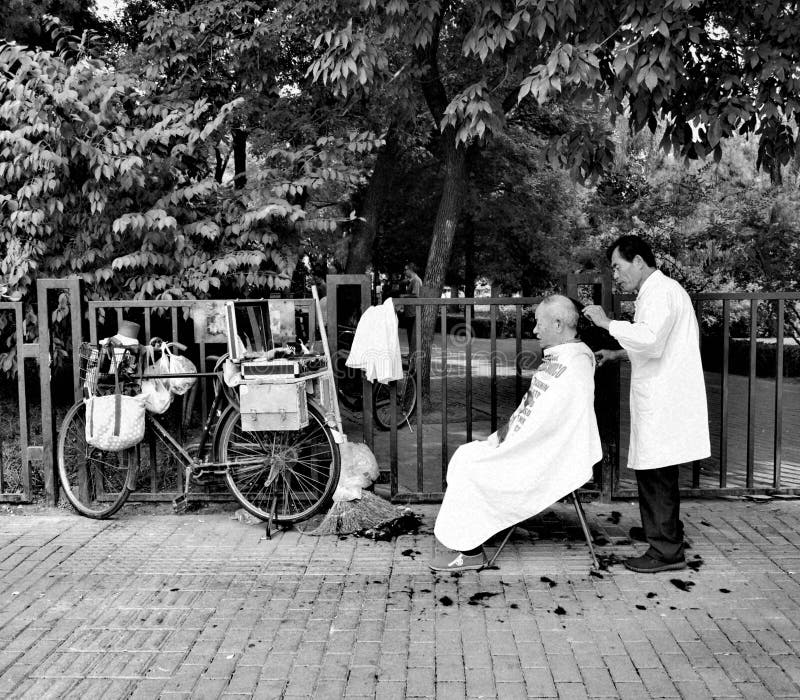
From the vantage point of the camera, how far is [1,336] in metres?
8.31

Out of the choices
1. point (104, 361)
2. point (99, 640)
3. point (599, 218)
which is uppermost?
point (599, 218)

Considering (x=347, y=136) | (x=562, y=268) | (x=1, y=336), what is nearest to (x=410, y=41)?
(x=347, y=136)

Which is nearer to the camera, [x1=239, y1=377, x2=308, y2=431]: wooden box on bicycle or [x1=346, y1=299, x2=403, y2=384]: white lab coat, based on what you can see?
[x1=239, y1=377, x2=308, y2=431]: wooden box on bicycle

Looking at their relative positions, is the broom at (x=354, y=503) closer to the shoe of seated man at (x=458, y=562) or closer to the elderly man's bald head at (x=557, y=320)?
the shoe of seated man at (x=458, y=562)

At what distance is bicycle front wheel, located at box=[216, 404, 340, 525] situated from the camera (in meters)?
5.28

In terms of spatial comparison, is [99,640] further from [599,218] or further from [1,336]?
[599,218]

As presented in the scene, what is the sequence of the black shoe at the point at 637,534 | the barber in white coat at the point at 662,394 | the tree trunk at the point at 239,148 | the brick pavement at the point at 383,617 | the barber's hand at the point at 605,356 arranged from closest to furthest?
the brick pavement at the point at 383,617, the barber in white coat at the point at 662,394, the barber's hand at the point at 605,356, the black shoe at the point at 637,534, the tree trunk at the point at 239,148

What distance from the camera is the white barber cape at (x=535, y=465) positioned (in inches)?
177

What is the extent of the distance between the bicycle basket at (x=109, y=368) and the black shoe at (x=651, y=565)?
3349 millimetres

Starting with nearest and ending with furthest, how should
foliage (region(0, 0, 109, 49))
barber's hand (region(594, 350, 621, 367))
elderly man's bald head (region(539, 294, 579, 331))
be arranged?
elderly man's bald head (region(539, 294, 579, 331)) < barber's hand (region(594, 350, 621, 367)) < foliage (region(0, 0, 109, 49))

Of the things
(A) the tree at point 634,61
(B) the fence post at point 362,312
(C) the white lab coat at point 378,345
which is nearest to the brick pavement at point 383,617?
(B) the fence post at point 362,312

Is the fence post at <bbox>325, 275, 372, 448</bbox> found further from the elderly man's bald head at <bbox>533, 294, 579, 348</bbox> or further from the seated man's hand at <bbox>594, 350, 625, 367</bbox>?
the seated man's hand at <bbox>594, 350, 625, 367</bbox>

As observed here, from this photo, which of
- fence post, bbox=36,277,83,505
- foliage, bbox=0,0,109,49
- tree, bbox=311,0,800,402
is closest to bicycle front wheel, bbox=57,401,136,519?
fence post, bbox=36,277,83,505

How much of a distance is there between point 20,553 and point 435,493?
106 inches
